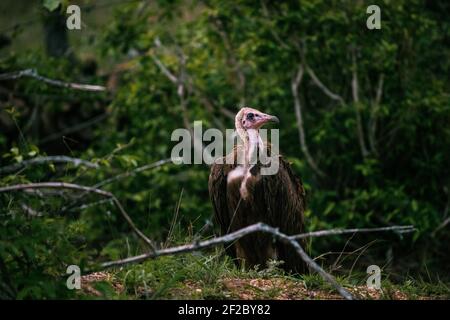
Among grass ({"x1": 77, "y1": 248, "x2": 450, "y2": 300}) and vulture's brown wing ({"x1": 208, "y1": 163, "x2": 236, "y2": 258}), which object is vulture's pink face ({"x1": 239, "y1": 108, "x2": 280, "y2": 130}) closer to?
vulture's brown wing ({"x1": 208, "y1": 163, "x2": 236, "y2": 258})

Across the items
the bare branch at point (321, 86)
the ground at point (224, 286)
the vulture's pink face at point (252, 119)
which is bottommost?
the ground at point (224, 286)

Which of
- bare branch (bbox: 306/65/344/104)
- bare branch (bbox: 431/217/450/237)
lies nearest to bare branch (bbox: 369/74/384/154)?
bare branch (bbox: 306/65/344/104)

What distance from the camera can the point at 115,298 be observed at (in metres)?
3.98

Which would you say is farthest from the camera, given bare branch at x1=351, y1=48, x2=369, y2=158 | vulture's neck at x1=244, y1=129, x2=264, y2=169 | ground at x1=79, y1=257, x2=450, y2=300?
bare branch at x1=351, y1=48, x2=369, y2=158

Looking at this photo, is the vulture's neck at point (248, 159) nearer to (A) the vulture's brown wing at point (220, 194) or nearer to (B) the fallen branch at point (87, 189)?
(A) the vulture's brown wing at point (220, 194)

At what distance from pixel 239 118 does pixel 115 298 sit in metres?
2.14

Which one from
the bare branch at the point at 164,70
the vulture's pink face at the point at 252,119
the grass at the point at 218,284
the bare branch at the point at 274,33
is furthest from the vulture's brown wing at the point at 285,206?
the bare branch at the point at 164,70

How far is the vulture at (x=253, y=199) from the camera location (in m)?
5.47

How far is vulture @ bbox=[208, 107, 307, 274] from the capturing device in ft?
18.0

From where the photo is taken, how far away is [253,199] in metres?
5.50

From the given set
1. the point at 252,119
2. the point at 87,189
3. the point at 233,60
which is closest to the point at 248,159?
the point at 252,119

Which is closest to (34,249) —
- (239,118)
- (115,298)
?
(115,298)

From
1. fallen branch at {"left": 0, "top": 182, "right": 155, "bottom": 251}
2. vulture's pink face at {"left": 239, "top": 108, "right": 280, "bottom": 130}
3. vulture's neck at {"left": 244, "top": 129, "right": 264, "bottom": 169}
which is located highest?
vulture's pink face at {"left": 239, "top": 108, "right": 280, "bottom": 130}

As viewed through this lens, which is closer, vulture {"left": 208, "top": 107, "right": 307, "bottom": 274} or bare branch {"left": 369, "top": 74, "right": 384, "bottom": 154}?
vulture {"left": 208, "top": 107, "right": 307, "bottom": 274}
